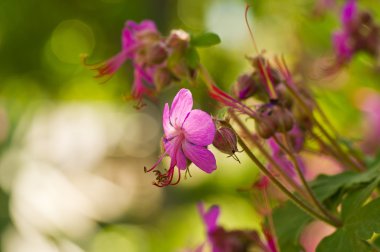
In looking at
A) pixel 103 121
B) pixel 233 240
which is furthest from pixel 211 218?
pixel 103 121

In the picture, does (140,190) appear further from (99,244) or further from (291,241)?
(291,241)

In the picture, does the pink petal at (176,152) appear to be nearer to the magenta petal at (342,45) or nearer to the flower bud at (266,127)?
the flower bud at (266,127)

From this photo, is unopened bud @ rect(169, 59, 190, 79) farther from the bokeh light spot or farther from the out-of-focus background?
the bokeh light spot

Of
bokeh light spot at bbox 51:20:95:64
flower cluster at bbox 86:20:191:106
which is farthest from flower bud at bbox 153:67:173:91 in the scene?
bokeh light spot at bbox 51:20:95:64

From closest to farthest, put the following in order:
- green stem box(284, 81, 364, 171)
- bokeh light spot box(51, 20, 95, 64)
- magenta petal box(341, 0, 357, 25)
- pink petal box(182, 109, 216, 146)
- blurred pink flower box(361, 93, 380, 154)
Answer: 1. pink petal box(182, 109, 216, 146)
2. green stem box(284, 81, 364, 171)
3. magenta petal box(341, 0, 357, 25)
4. blurred pink flower box(361, 93, 380, 154)
5. bokeh light spot box(51, 20, 95, 64)

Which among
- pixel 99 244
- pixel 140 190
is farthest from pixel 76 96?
pixel 99 244
